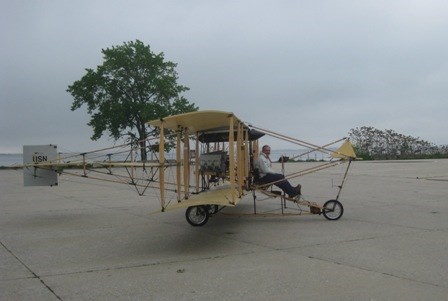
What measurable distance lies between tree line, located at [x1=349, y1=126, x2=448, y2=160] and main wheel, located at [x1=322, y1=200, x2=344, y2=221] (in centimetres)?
4257

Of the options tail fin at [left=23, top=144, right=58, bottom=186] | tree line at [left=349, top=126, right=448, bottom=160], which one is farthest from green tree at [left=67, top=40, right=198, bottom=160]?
tail fin at [left=23, top=144, right=58, bottom=186]

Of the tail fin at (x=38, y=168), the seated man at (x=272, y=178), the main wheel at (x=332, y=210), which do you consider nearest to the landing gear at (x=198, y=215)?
the seated man at (x=272, y=178)

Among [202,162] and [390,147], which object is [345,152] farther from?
[390,147]

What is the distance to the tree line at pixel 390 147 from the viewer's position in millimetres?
51469

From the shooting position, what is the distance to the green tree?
5003 centimetres

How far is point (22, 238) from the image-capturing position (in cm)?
857

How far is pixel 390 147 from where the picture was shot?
52.0m

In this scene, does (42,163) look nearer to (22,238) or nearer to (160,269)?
(22,238)

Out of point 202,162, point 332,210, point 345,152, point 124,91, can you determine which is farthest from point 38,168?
point 124,91

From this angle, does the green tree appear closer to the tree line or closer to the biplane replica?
the tree line

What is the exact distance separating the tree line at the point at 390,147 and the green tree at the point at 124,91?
19352 mm

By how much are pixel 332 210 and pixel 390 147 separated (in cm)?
4478

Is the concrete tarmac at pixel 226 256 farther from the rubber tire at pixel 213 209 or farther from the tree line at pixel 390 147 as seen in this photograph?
the tree line at pixel 390 147

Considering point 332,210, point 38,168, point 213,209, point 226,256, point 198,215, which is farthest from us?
point 38,168
